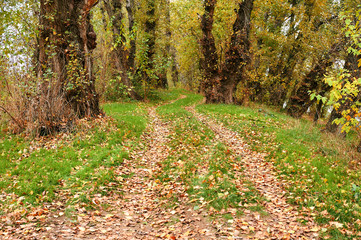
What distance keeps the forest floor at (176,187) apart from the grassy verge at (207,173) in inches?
1.4

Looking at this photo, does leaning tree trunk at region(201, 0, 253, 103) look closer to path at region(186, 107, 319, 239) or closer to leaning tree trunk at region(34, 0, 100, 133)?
leaning tree trunk at region(34, 0, 100, 133)

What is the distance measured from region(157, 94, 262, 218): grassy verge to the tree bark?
201 inches

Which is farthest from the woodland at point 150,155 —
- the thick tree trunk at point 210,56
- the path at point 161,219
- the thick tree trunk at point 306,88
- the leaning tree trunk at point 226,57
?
the thick tree trunk at point 210,56

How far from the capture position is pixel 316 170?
802cm

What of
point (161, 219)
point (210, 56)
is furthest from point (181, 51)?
point (161, 219)

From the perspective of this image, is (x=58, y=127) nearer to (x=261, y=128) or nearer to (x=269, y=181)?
(x=269, y=181)

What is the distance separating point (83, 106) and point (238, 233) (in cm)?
922

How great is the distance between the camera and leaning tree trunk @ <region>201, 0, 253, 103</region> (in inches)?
720

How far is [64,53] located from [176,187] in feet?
26.4

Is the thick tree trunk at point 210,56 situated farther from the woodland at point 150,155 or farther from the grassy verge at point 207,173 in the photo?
the grassy verge at point 207,173

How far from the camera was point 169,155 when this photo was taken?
1013cm

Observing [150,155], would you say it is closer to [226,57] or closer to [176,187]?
[176,187]

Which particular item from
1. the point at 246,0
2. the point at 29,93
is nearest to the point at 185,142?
the point at 29,93

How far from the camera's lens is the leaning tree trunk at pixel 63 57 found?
10.4m
